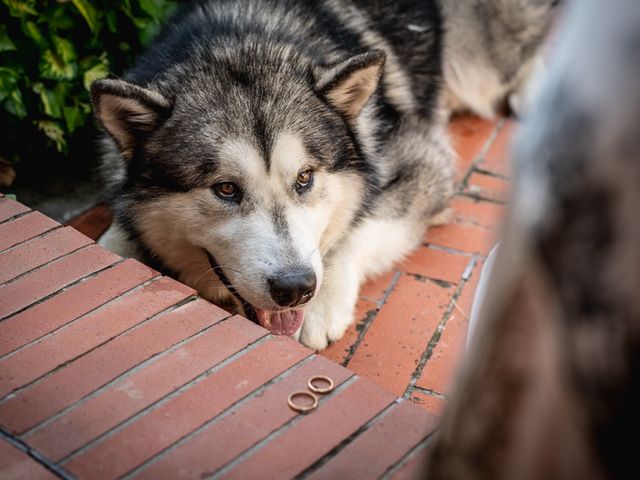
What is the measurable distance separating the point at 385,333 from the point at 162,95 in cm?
118

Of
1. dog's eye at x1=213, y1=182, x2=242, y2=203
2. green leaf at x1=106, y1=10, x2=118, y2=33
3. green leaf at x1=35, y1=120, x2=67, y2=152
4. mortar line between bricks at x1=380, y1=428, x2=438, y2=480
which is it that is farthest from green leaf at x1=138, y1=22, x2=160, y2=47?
mortar line between bricks at x1=380, y1=428, x2=438, y2=480

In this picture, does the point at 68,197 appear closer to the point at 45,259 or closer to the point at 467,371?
the point at 45,259

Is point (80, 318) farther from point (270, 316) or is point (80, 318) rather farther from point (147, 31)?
point (147, 31)

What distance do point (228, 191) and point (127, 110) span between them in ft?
1.40

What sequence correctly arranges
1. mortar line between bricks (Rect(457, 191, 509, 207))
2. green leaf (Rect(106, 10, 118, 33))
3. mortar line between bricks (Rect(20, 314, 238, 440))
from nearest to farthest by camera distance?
mortar line between bricks (Rect(20, 314, 238, 440))
green leaf (Rect(106, 10, 118, 33))
mortar line between bricks (Rect(457, 191, 509, 207))

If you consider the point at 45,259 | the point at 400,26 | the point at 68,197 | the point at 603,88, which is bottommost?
the point at 68,197

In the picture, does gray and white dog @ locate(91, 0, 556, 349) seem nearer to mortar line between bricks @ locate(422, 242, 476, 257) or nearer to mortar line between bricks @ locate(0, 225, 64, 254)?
mortar line between bricks @ locate(422, 242, 476, 257)

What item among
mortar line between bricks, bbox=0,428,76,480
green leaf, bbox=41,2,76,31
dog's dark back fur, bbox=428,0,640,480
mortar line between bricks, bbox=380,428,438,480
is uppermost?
dog's dark back fur, bbox=428,0,640,480

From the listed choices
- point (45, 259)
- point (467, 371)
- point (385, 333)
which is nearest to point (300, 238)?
point (385, 333)

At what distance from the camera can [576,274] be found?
0.72m

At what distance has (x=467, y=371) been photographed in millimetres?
878

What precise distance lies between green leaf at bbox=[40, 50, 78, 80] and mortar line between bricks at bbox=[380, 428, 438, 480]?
7.72ft


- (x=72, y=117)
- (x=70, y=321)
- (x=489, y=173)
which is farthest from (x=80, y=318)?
(x=489, y=173)

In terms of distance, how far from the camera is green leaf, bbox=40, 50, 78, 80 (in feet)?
10.2
